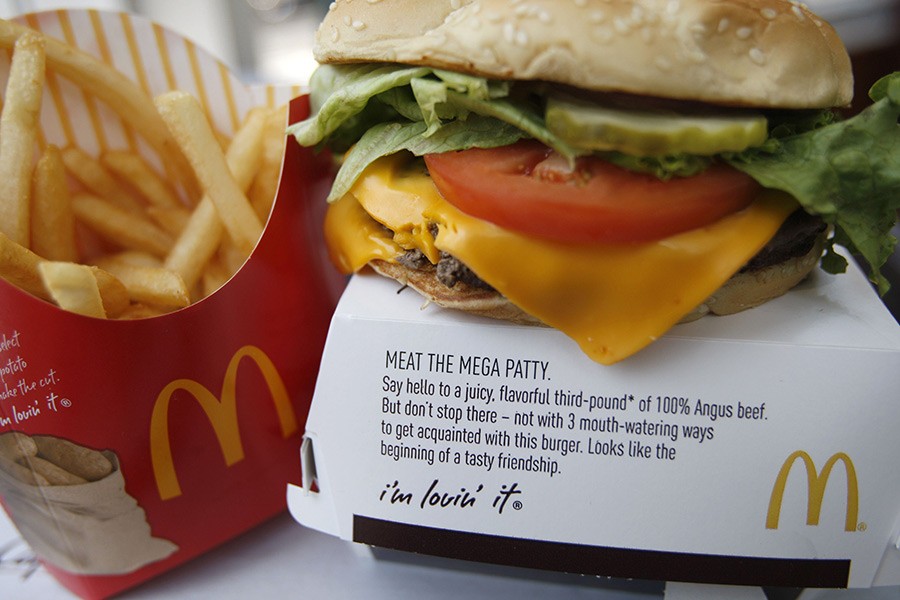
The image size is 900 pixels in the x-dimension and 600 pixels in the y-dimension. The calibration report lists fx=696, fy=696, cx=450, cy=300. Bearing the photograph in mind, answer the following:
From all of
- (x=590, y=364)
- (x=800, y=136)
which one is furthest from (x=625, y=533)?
(x=800, y=136)

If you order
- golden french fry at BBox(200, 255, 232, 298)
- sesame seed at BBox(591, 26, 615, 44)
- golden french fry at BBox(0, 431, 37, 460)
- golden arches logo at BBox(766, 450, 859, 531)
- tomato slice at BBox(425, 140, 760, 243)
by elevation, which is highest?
sesame seed at BBox(591, 26, 615, 44)

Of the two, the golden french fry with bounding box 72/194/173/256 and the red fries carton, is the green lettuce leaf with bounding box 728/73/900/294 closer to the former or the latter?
the red fries carton

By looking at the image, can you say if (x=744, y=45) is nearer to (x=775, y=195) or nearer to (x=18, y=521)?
(x=775, y=195)

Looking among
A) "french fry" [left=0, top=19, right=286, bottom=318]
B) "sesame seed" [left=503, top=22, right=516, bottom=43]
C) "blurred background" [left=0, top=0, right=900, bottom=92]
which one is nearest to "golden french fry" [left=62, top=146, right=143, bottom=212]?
"french fry" [left=0, top=19, right=286, bottom=318]

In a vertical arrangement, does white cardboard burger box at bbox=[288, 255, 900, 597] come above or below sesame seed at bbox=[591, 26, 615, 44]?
below

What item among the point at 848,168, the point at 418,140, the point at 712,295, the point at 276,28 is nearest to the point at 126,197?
the point at 418,140

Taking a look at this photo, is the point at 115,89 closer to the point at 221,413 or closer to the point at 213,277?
the point at 213,277

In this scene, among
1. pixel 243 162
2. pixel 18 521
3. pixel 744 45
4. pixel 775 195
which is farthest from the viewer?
pixel 243 162
